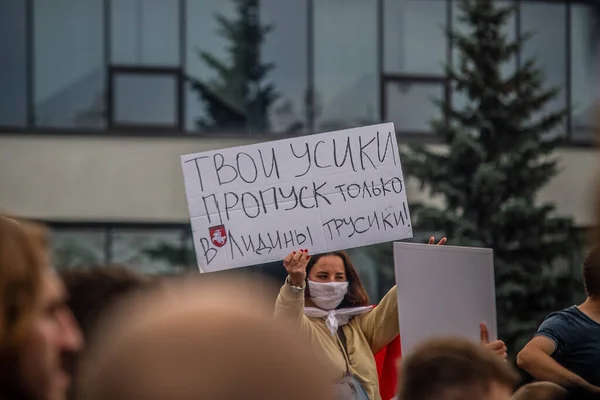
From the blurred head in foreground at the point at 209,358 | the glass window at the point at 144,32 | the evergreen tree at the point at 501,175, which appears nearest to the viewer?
the blurred head in foreground at the point at 209,358

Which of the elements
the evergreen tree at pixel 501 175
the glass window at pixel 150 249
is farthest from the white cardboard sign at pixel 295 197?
the glass window at pixel 150 249

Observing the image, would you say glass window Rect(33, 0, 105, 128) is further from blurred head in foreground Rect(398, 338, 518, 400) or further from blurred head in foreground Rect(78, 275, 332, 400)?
blurred head in foreground Rect(78, 275, 332, 400)

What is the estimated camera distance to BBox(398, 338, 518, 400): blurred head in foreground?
2275 millimetres

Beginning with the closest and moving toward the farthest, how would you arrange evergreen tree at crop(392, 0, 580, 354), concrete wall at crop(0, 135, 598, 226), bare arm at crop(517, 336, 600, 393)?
1. bare arm at crop(517, 336, 600, 393)
2. evergreen tree at crop(392, 0, 580, 354)
3. concrete wall at crop(0, 135, 598, 226)

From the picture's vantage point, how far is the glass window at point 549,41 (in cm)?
1630

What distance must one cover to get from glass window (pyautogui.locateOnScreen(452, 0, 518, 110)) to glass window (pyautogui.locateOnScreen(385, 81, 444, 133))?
283mm

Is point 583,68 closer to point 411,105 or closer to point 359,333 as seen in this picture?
point 411,105

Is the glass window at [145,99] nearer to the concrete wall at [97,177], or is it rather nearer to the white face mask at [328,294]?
the concrete wall at [97,177]

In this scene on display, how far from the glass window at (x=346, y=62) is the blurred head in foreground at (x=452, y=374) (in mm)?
13214

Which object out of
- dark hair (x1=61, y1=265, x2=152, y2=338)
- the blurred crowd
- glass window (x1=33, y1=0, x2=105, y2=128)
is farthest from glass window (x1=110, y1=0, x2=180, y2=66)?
dark hair (x1=61, y1=265, x2=152, y2=338)

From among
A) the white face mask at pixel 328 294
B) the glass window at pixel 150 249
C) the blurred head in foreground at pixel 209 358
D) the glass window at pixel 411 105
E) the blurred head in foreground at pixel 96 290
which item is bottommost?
the glass window at pixel 150 249

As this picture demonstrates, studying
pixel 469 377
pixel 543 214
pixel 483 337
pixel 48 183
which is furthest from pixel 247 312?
pixel 48 183

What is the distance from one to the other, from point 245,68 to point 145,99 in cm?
154

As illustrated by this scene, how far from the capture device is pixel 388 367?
504cm
